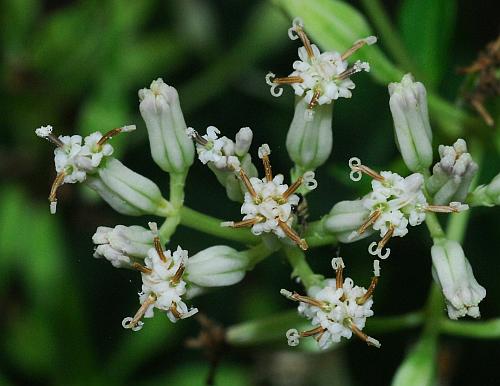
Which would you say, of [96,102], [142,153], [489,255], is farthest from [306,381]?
[96,102]

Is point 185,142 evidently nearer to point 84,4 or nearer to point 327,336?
point 327,336

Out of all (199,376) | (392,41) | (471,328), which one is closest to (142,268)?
(471,328)

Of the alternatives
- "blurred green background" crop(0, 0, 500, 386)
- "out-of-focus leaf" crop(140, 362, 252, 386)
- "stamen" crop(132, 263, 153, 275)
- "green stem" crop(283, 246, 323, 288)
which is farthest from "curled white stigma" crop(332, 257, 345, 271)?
"out-of-focus leaf" crop(140, 362, 252, 386)

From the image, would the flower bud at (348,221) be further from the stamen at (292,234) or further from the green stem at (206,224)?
the green stem at (206,224)

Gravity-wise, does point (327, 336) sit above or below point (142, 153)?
below

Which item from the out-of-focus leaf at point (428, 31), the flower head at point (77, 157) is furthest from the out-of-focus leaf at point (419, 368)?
the flower head at point (77, 157)

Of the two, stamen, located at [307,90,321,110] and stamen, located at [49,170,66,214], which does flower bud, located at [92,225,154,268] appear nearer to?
stamen, located at [49,170,66,214]

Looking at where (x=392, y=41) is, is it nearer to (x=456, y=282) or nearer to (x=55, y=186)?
(x=456, y=282)
